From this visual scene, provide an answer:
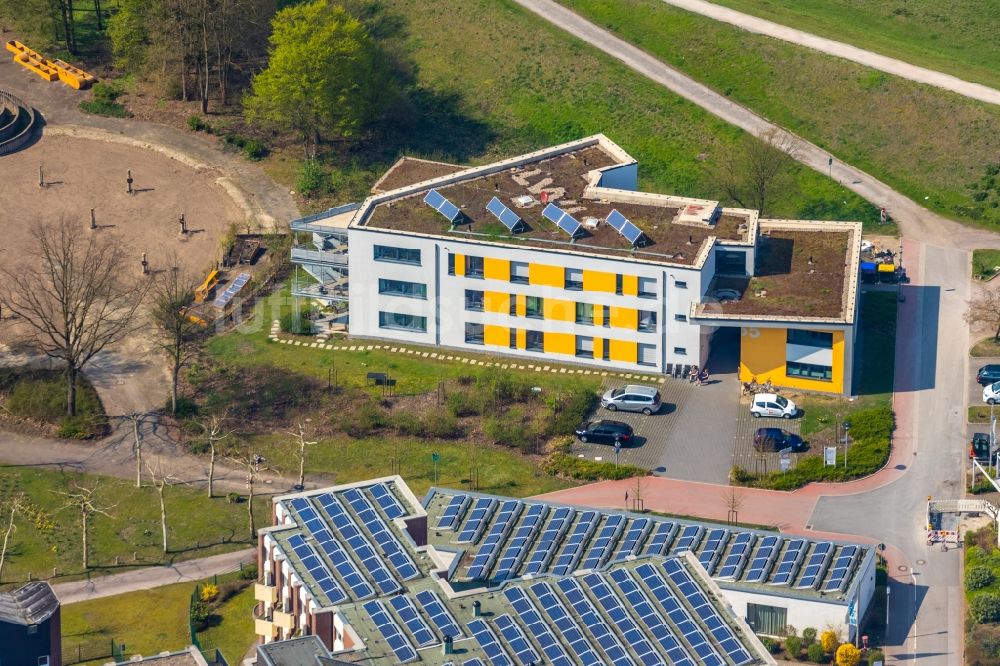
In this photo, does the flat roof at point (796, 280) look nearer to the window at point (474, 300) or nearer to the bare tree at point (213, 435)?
the window at point (474, 300)

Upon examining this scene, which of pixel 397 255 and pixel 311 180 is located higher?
pixel 311 180

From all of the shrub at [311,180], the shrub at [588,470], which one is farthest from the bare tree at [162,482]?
the shrub at [311,180]

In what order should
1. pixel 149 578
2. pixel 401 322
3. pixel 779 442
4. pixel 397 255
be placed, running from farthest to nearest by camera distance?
pixel 401 322 → pixel 397 255 → pixel 779 442 → pixel 149 578

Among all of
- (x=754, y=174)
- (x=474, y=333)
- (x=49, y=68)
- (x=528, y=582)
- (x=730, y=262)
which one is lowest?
(x=528, y=582)

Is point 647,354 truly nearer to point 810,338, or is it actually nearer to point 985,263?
point 810,338

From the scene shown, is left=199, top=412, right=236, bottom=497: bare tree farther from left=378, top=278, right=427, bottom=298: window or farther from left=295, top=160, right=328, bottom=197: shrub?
left=295, top=160, right=328, bottom=197: shrub

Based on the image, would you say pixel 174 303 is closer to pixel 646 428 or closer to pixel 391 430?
pixel 391 430

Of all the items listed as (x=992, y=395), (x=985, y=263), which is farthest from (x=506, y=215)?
(x=985, y=263)
